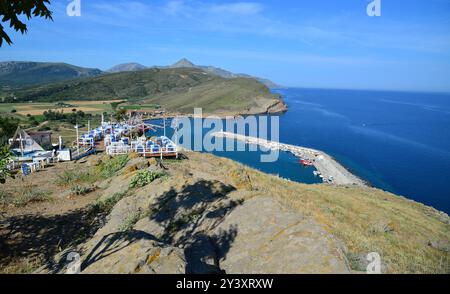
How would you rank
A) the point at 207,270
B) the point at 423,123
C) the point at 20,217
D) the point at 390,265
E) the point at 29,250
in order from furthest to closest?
the point at 423,123
the point at 20,217
the point at 29,250
the point at 390,265
the point at 207,270

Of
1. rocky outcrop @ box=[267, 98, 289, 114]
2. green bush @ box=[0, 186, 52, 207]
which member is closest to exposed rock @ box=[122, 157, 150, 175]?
green bush @ box=[0, 186, 52, 207]

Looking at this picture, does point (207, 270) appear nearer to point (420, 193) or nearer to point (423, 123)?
point (420, 193)

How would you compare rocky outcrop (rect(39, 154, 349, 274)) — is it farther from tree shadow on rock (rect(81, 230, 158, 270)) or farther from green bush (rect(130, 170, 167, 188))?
green bush (rect(130, 170, 167, 188))

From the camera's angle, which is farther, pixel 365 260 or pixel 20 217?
pixel 20 217

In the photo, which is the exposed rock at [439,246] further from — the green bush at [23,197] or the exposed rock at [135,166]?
the green bush at [23,197]

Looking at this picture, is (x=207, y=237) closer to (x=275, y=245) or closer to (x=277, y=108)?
(x=275, y=245)

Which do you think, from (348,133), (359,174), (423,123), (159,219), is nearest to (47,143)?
(159,219)

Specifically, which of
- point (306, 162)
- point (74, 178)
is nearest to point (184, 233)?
point (74, 178)

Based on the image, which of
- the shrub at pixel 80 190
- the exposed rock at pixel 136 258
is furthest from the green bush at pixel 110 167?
the exposed rock at pixel 136 258
